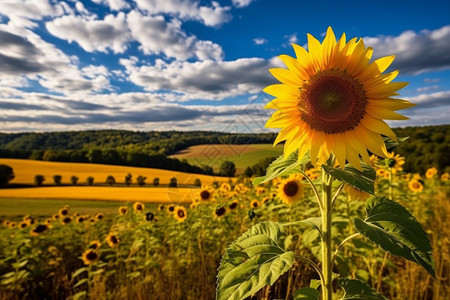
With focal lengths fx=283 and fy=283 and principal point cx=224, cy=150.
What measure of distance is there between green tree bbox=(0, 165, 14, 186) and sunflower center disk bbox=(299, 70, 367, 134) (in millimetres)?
39412

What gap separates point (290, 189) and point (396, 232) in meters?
3.58

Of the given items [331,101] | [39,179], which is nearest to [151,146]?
[39,179]

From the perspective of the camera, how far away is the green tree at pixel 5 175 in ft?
107

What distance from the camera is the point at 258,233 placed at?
160 centimetres

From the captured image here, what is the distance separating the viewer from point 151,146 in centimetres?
3200

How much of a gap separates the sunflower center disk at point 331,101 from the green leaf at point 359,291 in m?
0.79

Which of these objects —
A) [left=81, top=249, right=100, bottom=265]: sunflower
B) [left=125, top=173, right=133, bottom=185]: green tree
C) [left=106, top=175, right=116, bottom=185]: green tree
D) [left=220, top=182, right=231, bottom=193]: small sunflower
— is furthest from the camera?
Answer: [left=106, top=175, right=116, bottom=185]: green tree

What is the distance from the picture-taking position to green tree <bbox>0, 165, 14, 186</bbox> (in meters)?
32.5

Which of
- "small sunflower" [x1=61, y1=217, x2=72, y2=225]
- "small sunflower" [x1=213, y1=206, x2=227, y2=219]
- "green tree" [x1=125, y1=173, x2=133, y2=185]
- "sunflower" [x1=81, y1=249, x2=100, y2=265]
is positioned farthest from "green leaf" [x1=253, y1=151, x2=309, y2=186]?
"green tree" [x1=125, y1=173, x2=133, y2=185]

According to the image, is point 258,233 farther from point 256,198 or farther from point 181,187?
point 256,198

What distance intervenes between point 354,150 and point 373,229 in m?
0.41

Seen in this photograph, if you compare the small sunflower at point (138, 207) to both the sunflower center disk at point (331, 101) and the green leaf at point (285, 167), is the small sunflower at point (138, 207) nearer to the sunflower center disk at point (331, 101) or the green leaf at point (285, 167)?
the green leaf at point (285, 167)

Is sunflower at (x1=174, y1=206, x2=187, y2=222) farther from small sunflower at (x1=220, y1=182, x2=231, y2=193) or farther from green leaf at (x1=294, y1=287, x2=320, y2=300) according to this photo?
green leaf at (x1=294, y1=287, x2=320, y2=300)

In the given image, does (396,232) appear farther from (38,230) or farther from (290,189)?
(38,230)
